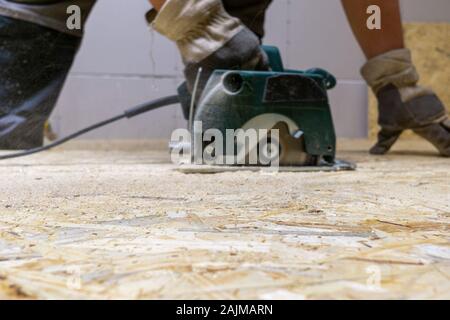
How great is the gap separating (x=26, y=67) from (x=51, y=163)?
0.35m

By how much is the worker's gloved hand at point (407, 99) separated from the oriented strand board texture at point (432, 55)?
1.90 meters

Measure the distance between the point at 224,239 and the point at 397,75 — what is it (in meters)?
1.41

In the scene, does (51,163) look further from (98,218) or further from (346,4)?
(346,4)

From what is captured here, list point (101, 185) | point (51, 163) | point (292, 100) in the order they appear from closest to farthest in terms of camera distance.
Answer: point (101, 185) < point (292, 100) < point (51, 163)

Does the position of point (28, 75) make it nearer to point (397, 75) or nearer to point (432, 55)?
point (397, 75)

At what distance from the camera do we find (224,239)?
0.63 m

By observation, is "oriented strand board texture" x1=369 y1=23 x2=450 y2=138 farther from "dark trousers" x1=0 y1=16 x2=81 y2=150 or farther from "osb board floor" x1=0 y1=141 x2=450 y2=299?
"osb board floor" x1=0 y1=141 x2=450 y2=299

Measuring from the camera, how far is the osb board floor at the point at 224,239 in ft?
1.56

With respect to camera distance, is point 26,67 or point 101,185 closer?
point 101,185

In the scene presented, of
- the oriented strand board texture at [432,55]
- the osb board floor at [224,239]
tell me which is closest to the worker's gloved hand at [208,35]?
the osb board floor at [224,239]

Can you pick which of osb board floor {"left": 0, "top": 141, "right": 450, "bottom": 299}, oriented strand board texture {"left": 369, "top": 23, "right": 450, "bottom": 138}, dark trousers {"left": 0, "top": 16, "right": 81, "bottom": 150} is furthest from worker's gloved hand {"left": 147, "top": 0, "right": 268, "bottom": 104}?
oriented strand board texture {"left": 369, "top": 23, "right": 450, "bottom": 138}

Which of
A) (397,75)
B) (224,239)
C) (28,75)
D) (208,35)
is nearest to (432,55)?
(397,75)

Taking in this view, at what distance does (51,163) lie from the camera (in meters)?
1.69
